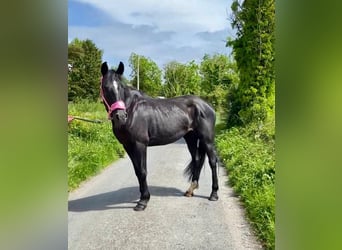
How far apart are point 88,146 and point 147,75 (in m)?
2.25

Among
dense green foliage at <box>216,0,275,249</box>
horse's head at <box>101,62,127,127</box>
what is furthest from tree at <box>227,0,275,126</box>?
horse's head at <box>101,62,127,127</box>

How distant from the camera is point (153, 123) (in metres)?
3.83

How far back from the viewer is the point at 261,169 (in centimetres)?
391

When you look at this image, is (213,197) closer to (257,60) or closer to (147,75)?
(147,75)

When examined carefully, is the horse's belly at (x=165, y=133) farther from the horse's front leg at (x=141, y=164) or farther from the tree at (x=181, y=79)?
the tree at (x=181, y=79)

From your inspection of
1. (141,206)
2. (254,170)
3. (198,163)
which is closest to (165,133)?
(198,163)

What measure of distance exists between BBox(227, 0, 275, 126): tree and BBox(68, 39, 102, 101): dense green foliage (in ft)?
5.63

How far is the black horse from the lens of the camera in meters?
3.06

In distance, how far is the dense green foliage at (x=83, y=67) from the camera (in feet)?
9.54

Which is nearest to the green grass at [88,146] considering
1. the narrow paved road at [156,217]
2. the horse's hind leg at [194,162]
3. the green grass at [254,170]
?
the narrow paved road at [156,217]

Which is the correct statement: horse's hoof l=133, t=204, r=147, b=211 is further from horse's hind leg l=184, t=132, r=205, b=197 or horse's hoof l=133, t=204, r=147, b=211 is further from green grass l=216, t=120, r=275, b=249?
green grass l=216, t=120, r=275, b=249

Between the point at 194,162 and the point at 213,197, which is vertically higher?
the point at 194,162
